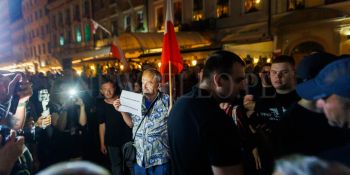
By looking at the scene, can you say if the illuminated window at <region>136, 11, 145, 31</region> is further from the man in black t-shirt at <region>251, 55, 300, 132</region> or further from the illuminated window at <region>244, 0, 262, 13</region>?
the man in black t-shirt at <region>251, 55, 300, 132</region>

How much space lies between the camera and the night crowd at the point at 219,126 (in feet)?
5.75

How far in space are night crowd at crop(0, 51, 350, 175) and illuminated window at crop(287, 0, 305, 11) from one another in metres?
12.5

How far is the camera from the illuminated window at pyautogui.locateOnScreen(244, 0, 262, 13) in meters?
18.4

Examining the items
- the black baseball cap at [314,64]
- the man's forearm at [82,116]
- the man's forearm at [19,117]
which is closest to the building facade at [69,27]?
the man's forearm at [82,116]

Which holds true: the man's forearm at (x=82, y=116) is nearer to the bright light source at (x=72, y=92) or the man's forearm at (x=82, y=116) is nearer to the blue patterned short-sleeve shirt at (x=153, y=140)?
the bright light source at (x=72, y=92)

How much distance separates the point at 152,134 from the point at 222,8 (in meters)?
18.2

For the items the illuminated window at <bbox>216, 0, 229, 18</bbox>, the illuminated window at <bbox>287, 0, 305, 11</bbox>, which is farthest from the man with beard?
the illuminated window at <bbox>216, 0, 229, 18</bbox>

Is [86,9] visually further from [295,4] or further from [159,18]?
[295,4]

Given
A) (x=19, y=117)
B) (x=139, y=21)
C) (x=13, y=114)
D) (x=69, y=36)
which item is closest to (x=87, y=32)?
(x=69, y=36)

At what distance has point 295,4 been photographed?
658 inches

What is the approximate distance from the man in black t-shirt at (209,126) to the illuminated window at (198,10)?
2029 centimetres

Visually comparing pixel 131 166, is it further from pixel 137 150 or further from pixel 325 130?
pixel 325 130

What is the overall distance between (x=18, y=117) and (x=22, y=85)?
0.41m

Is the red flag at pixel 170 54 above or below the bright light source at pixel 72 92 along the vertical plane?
above
